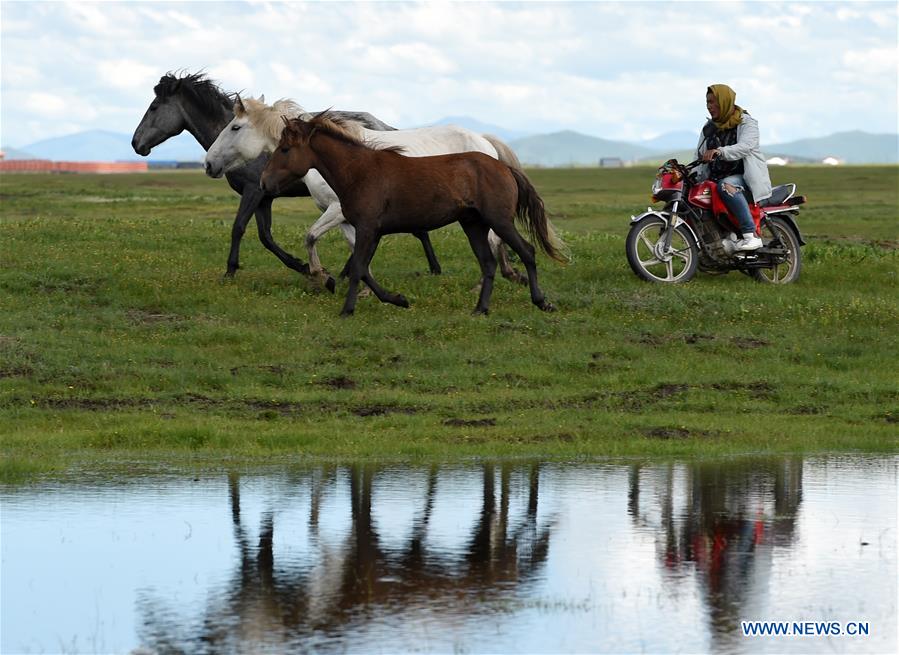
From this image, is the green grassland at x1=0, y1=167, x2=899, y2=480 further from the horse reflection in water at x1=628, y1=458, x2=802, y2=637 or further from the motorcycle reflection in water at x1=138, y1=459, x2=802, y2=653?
the motorcycle reflection in water at x1=138, y1=459, x2=802, y2=653

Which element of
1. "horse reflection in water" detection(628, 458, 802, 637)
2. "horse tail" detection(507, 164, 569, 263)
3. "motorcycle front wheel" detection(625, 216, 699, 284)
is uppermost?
"horse tail" detection(507, 164, 569, 263)

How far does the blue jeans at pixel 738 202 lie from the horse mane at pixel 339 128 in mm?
4356

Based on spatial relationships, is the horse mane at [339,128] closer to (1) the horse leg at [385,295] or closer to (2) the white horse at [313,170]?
(2) the white horse at [313,170]

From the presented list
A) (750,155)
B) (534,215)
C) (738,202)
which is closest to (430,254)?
(534,215)

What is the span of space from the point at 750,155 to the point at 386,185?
4.92 metres

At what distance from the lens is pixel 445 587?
26.2ft

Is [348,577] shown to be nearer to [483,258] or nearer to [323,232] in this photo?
[483,258]

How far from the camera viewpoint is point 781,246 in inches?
832

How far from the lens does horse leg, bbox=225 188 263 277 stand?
66.6 feet

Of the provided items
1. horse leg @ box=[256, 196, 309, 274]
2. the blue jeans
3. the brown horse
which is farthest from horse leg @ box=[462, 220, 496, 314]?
the blue jeans

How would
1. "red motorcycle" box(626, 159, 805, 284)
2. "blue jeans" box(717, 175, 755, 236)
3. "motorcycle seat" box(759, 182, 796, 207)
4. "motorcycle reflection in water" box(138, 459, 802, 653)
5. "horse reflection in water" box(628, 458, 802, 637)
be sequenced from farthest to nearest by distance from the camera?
1. "motorcycle seat" box(759, 182, 796, 207)
2. "red motorcycle" box(626, 159, 805, 284)
3. "blue jeans" box(717, 175, 755, 236)
4. "horse reflection in water" box(628, 458, 802, 637)
5. "motorcycle reflection in water" box(138, 459, 802, 653)

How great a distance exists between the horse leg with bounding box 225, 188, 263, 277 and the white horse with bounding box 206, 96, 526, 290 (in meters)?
0.43

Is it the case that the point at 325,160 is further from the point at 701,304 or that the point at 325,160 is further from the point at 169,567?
the point at 169,567

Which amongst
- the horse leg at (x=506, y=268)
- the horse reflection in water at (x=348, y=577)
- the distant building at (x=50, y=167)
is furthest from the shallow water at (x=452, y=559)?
the distant building at (x=50, y=167)
